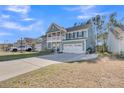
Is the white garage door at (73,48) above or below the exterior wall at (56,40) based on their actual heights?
below

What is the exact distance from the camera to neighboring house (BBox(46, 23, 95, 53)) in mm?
28739

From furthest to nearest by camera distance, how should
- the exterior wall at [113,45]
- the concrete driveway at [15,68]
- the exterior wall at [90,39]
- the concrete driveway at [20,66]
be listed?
the exterior wall at [90,39]
the exterior wall at [113,45]
the concrete driveway at [20,66]
the concrete driveway at [15,68]

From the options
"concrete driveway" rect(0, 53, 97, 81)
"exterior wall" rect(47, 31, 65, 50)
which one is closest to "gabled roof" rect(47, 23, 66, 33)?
"exterior wall" rect(47, 31, 65, 50)

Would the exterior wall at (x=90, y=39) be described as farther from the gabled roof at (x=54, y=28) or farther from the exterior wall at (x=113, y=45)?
the gabled roof at (x=54, y=28)

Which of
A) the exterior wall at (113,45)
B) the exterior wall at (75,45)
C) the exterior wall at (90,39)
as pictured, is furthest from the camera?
the exterior wall at (90,39)

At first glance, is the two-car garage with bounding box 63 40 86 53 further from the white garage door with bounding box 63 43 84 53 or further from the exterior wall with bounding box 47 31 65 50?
the exterior wall with bounding box 47 31 65 50

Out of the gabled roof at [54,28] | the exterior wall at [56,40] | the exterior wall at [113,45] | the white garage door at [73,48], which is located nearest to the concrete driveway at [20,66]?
the exterior wall at [113,45]

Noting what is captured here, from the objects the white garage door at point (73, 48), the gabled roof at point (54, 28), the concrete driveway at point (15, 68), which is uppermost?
the gabled roof at point (54, 28)

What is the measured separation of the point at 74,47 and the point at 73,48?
1.08ft

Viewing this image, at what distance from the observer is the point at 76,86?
7758 mm

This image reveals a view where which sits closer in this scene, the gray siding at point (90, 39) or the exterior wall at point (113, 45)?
the exterior wall at point (113, 45)

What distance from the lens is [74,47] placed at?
29.8 m

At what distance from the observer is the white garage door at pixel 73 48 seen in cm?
2874
